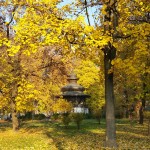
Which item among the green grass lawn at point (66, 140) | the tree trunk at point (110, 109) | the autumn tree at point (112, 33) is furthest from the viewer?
the green grass lawn at point (66, 140)

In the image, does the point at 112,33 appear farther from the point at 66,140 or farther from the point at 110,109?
the point at 66,140

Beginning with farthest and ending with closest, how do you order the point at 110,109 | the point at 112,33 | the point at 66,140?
the point at 66,140 → the point at 110,109 → the point at 112,33

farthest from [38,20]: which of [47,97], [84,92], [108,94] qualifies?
[84,92]

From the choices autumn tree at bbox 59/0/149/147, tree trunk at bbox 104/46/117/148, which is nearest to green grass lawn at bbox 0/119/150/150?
tree trunk at bbox 104/46/117/148

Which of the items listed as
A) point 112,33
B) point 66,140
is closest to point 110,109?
point 112,33

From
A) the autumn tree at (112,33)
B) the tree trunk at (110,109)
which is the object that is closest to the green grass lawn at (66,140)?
the tree trunk at (110,109)

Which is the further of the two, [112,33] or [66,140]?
[66,140]

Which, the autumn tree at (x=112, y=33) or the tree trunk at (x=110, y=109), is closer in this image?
the autumn tree at (x=112, y=33)

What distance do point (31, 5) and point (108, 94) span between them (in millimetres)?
5329

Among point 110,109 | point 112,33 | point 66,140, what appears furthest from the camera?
point 66,140

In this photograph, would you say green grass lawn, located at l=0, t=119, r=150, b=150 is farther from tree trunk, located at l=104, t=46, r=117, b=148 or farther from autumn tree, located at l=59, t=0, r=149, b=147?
autumn tree, located at l=59, t=0, r=149, b=147

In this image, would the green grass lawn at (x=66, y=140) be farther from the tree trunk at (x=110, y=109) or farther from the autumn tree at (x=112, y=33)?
the autumn tree at (x=112, y=33)

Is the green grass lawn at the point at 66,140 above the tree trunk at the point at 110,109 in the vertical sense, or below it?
below

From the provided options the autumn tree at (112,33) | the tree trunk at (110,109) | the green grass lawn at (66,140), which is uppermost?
the autumn tree at (112,33)
